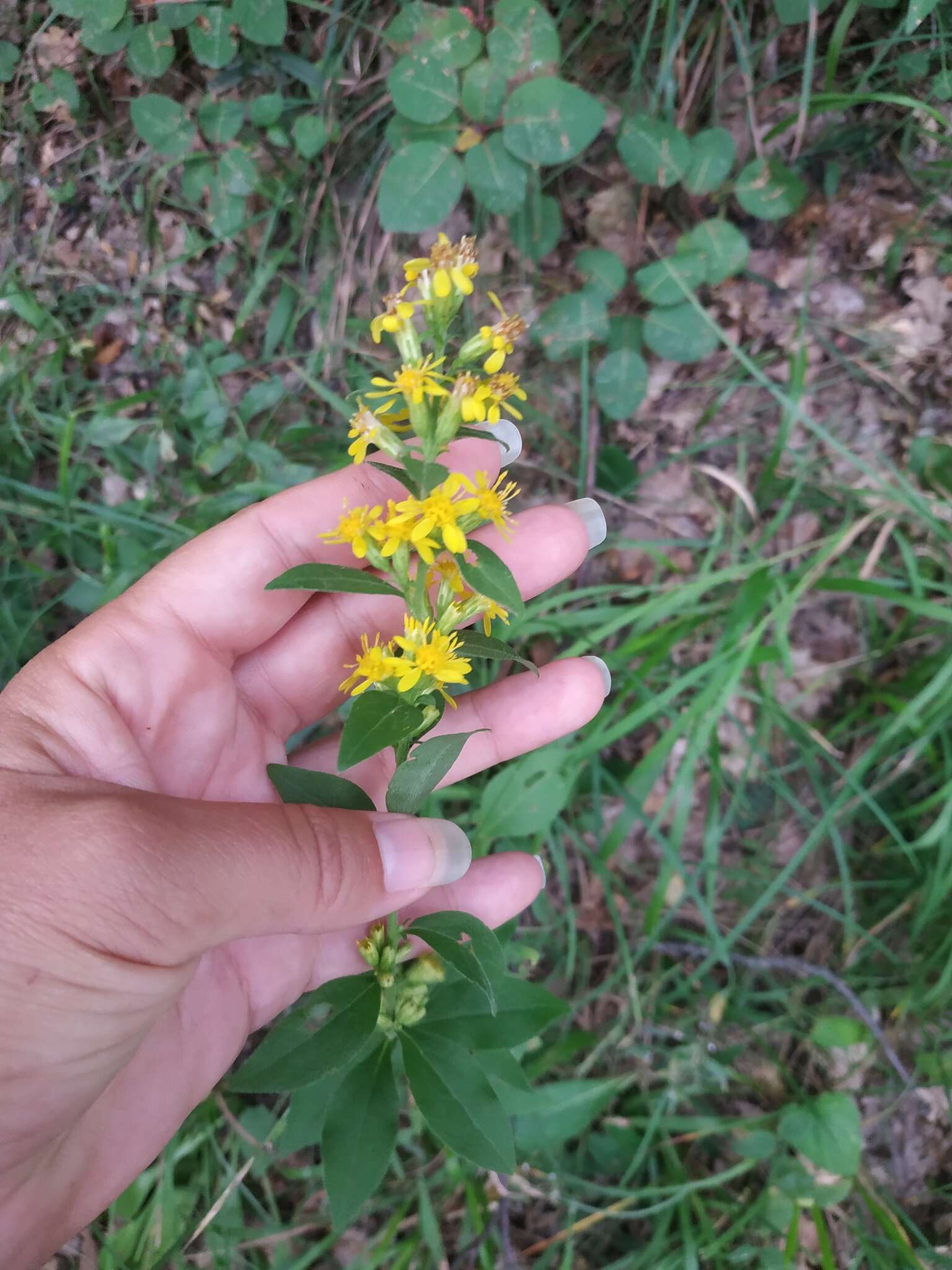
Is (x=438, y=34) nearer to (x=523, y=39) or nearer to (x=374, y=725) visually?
(x=523, y=39)

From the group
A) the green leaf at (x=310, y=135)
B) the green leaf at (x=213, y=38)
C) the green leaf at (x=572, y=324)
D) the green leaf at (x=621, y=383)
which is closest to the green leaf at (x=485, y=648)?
the green leaf at (x=621, y=383)

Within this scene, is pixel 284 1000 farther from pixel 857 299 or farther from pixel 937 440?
pixel 857 299

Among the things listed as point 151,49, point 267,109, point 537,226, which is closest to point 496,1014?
point 537,226

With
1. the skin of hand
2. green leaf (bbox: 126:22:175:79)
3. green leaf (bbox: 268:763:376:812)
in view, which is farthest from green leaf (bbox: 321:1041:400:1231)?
green leaf (bbox: 126:22:175:79)

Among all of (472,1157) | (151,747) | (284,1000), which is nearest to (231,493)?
(151,747)

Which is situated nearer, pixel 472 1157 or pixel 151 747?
pixel 472 1157

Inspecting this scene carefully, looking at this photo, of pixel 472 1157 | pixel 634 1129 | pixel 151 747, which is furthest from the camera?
pixel 634 1129

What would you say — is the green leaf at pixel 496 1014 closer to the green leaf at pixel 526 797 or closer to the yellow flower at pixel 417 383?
the green leaf at pixel 526 797
